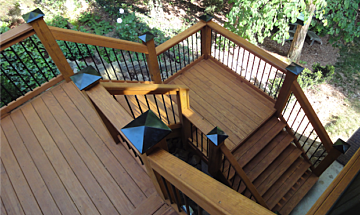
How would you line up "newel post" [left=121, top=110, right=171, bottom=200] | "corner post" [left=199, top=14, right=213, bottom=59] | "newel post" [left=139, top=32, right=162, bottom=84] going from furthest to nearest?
"corner post" [left=199, top=14, right=213, bottom=59]
"newel post" [left=139, top=32, right=162, bottom=84]
"newel post" [left=121, top=110, right=171, bottom=200]

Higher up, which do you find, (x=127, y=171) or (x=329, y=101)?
(x=127, y=171)

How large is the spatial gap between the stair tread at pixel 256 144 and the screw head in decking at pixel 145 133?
2441mm

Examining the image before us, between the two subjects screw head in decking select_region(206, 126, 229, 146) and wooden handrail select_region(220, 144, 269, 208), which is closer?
screw head in decking select_region(206, 126, 229, 146)

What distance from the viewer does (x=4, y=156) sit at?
8.43ft

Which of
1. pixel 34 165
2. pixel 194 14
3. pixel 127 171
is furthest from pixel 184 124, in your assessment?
pixel 194 14

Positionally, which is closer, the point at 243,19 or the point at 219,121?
the point at 219,121

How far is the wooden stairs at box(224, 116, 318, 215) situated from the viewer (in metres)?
3.48

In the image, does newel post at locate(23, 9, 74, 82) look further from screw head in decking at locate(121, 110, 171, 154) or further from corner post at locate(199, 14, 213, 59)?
corner post at locate(199, 14, 213, 59)

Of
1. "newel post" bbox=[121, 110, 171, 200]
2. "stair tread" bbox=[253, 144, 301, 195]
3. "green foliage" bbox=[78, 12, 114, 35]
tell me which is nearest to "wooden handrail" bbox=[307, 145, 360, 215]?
"newel post" bbox=[121, 110, 171, 200]

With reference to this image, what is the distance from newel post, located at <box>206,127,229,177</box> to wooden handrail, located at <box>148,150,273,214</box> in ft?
3.03

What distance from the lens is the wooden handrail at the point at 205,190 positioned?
1.01 meters

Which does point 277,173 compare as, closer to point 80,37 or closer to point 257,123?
point 257,123

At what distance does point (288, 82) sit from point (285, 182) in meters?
1.82

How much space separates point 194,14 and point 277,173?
30.2 feet
